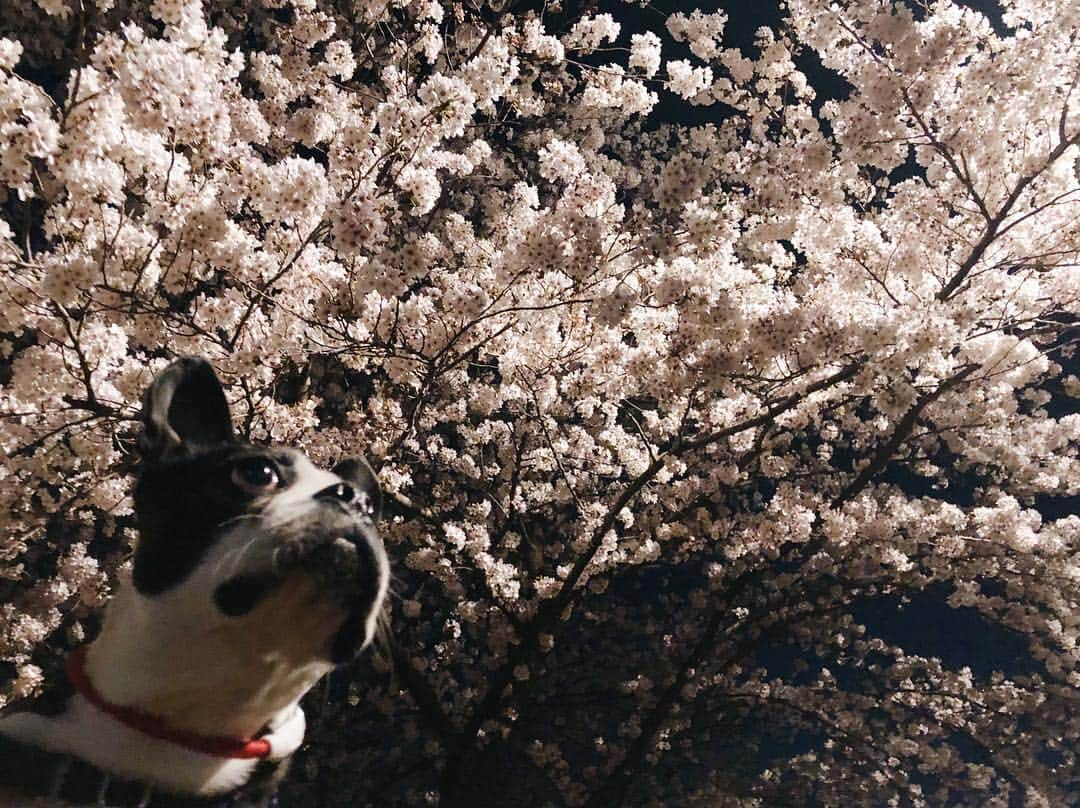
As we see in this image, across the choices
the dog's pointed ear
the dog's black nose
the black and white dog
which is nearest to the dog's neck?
the black and white dog

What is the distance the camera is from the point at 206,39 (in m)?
3.62

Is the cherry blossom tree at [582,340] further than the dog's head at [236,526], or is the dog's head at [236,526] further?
the cherry blossom tree at [582,340]

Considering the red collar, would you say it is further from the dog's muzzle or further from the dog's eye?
the dog's eye

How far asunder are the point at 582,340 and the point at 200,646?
4.07 m

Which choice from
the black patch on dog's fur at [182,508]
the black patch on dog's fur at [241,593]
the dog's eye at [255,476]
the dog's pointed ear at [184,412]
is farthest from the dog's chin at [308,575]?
the dog's pointed ear at [184,412]

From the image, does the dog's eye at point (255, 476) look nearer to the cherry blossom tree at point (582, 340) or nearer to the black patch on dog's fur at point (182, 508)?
the black patch on dog's fur at point (182, 508)

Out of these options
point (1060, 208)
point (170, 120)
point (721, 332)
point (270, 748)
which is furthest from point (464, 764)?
point (1060, 208)

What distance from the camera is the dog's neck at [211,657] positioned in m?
1.45

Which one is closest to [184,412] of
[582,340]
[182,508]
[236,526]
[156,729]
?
[182,508]

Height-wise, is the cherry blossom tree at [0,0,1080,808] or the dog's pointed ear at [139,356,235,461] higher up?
the cherry blossom tree at [0,0,1080,808]

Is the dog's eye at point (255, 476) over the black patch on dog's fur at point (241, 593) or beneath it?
over

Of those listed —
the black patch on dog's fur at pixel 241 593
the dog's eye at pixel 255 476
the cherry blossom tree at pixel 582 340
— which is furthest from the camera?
the cherry blossom tree at pixel 582 340

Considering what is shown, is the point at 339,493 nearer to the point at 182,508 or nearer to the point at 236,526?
the point at 236,526

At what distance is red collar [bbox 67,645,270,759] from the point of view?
58.6 inches
